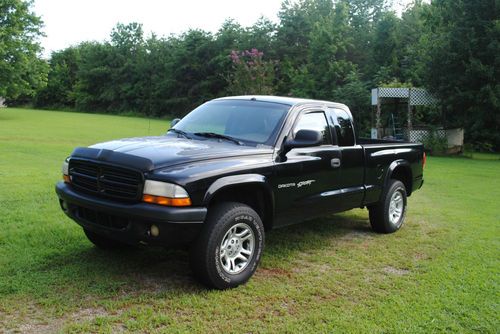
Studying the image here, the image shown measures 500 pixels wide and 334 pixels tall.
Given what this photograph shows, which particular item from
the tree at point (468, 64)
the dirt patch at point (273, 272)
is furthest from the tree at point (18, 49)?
the dirt patch at point (273, 272)

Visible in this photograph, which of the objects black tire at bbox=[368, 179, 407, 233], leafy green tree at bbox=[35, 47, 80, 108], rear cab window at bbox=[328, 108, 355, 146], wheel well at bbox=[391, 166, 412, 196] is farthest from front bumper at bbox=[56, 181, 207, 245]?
leafy green tree at bbox=[35, 47, 80, 108]

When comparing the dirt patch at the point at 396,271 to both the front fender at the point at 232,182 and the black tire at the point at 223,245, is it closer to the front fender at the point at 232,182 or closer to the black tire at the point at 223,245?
the black tire at the point at 223,245

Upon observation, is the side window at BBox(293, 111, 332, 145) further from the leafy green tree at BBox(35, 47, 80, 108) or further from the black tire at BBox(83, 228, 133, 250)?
the leafy green tree at BBox(35, 47, 80, 108)

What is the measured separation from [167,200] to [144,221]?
26 cm

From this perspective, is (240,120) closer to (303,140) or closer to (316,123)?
Answer: (303,140)

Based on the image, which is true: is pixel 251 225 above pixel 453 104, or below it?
below

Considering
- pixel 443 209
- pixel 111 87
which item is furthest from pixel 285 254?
pixel 111 87

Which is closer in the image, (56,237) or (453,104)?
(56,237)

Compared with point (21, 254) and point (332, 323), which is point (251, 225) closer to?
point (332, 323)

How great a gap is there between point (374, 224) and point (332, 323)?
3.33 metres

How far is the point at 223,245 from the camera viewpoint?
448 centimetres

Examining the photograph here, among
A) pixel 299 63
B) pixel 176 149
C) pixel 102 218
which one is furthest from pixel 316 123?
pixel 299 63

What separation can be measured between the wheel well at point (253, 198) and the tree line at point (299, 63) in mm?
19371

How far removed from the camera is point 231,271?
4.57 meters
